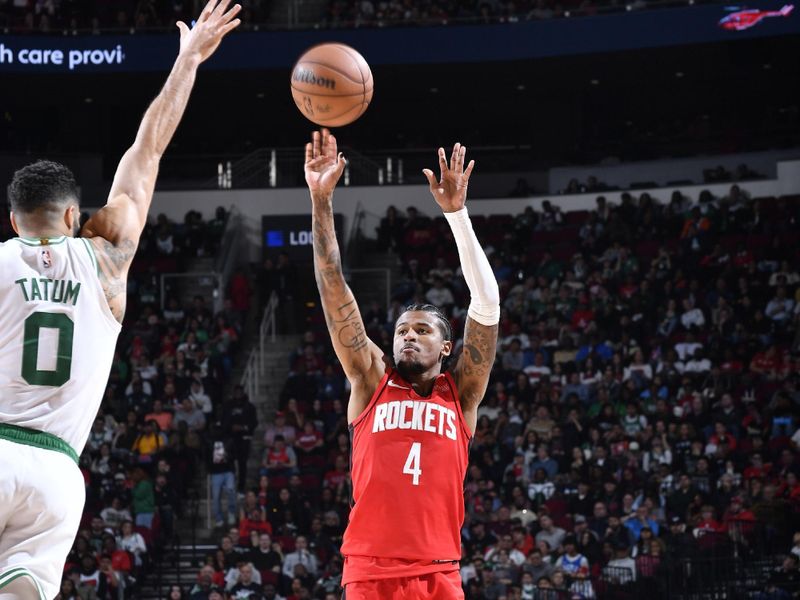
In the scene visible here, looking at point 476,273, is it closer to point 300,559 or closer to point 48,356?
point 48,356

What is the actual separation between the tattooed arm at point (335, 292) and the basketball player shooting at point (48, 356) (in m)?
1.72

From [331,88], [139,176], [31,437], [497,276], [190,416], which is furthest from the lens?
[497,276]

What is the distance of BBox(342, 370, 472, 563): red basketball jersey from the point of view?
206 inches

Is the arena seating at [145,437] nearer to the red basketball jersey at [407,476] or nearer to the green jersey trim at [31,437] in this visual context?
the red basketball jersey at [407,476]

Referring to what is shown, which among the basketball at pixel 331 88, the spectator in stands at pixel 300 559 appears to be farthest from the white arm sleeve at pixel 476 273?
the spectator in stands at pixel 300 559

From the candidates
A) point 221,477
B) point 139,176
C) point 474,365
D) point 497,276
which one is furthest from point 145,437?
point 139,176

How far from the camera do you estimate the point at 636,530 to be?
13820mm

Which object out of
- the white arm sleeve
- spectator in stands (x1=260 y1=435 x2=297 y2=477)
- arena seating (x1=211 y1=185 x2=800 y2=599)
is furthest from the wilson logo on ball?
spectator in stands (x1=260 y1=435 x2=297 y2=477)

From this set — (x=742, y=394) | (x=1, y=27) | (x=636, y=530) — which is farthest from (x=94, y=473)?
(x=1, y=27)

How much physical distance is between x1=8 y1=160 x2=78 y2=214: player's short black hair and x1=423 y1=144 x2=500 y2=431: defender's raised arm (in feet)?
7.30

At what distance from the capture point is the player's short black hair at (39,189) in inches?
152

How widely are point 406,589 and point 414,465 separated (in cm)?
54

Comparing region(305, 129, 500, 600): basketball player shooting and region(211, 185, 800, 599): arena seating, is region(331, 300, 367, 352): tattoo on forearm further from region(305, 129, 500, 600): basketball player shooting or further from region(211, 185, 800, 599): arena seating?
region(211, 185, 800, 599): arena seating

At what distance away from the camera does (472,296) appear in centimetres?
578
